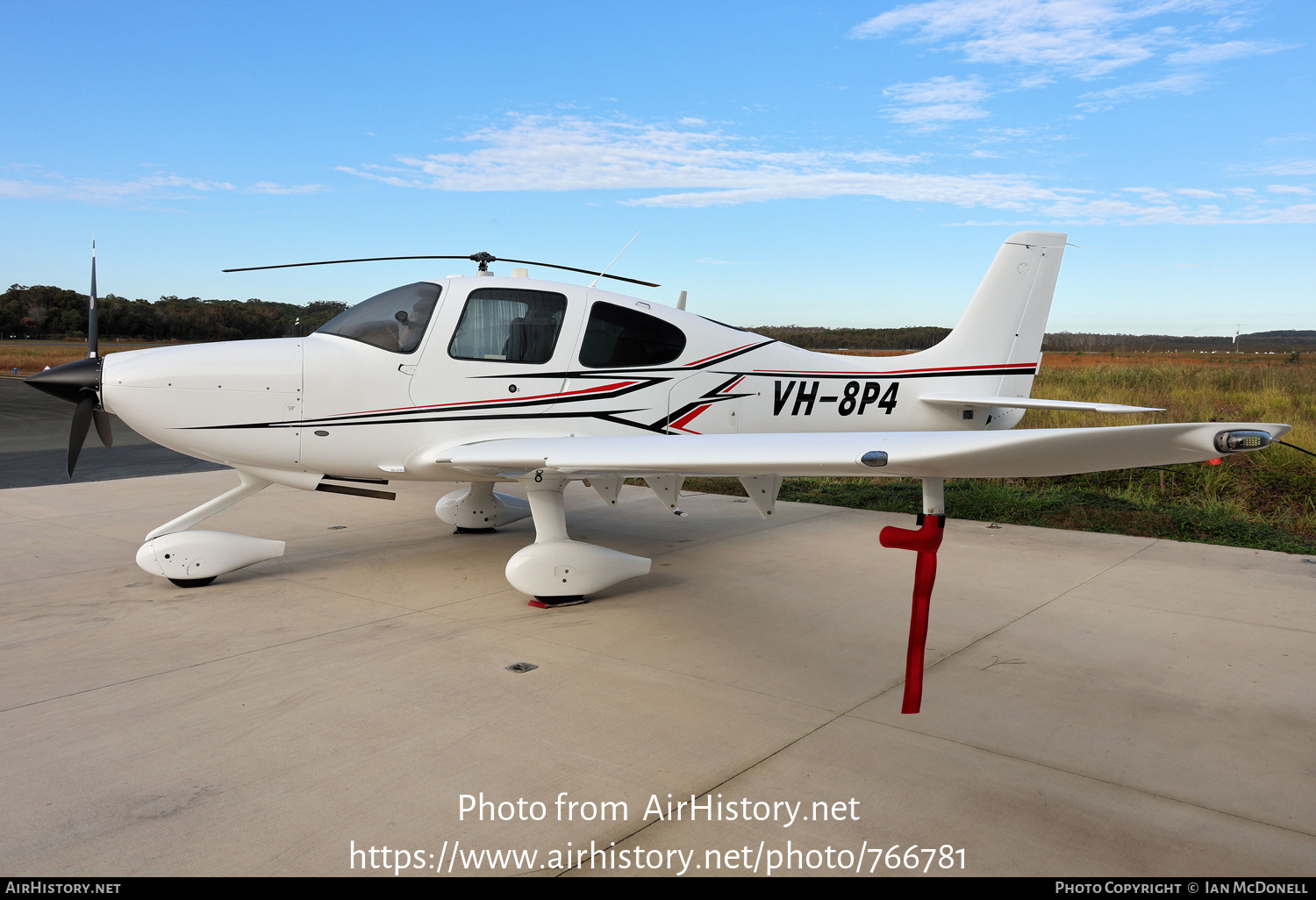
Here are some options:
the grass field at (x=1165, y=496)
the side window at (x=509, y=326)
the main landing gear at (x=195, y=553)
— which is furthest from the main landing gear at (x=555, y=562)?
the grass field at (x=1165, y=496)

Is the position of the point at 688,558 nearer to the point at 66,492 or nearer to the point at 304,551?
the point at 304,551

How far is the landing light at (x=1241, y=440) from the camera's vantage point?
2407 millimetres

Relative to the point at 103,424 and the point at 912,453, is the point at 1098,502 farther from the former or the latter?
the point at 103,424

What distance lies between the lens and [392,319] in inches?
233

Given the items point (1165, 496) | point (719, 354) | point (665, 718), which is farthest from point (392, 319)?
point (1165, 496)

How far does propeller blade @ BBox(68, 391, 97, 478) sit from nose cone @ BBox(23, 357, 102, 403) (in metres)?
0.05

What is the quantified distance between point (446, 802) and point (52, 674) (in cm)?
268

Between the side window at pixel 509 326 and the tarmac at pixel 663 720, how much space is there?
1739 millimetres

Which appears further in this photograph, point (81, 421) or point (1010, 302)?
point (1010, 302)

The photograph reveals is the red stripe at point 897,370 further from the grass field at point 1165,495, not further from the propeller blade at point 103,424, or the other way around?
the propeller blade at point 103,424

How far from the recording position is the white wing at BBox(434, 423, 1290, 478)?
8.59 ft

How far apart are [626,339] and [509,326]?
91 centimetres

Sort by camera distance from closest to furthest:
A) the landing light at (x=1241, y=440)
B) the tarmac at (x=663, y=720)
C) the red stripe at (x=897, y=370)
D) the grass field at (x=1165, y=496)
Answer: the landing light at (x=1241, y=440), the tarmac at (x=663, y=720), the red stripe at (x=897, y=370), the grass field at (x=1165, y=496)

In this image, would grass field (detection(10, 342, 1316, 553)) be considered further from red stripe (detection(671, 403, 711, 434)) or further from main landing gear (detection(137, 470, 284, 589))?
main landing gear (detection(137, 470, 284, 589))
